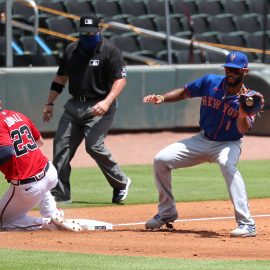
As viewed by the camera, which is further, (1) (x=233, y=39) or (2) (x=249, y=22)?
(2) (x=249, y=22)

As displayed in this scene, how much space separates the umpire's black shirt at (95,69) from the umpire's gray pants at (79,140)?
16 centimetres

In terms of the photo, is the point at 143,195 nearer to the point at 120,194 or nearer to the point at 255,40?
the point at 120,194

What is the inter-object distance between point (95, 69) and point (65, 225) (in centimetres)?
261

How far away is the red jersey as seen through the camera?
8.53 m

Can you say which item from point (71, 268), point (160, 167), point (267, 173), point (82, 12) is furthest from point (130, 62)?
point (71, 268)

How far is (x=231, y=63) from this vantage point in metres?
8.54

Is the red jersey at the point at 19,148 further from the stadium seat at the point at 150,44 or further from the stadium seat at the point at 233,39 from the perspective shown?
the stadium seat at the point at 233,39

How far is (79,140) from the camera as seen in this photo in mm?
11062

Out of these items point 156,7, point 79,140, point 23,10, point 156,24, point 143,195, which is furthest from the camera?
point 156,7

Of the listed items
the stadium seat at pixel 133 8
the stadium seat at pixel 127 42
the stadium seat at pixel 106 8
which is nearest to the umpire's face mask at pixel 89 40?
the stadium seat at pixel 127 42

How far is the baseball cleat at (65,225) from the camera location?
8789 mm

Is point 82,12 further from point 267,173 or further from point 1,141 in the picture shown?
point 1,141

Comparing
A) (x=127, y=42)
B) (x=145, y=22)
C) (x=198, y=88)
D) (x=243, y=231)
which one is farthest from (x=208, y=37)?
(x=243, y=231)

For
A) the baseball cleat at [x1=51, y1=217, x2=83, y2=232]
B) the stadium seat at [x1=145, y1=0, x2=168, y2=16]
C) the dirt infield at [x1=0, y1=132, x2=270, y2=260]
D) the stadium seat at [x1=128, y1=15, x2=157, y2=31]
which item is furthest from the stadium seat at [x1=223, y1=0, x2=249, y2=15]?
the baseball cleat at [x1=51, y1=217, x2=83, y2=232]
